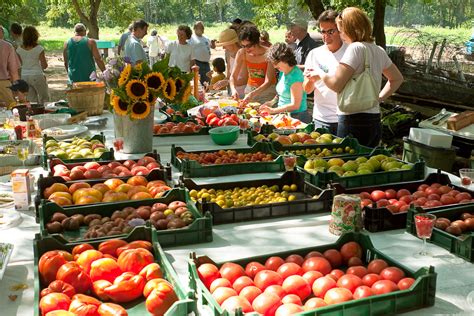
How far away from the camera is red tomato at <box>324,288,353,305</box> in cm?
171

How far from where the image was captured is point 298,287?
70.4 inches

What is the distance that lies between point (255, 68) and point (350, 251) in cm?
396

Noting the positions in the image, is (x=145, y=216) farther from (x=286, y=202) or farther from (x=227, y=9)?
(x=227, y=9)

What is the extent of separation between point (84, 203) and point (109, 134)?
2.13m

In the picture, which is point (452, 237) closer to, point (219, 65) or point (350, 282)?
point (350, 282)

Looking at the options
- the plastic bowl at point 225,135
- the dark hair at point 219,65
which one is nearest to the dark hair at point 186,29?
the dark hair at point 219,65

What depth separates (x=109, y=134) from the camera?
4.77 m

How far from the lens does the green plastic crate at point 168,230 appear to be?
2.36m

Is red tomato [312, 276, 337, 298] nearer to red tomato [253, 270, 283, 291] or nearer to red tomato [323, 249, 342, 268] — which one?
red tomato [253, 270, 283, 291]

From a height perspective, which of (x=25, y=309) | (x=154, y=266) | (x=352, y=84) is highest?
(x=352, y=84)

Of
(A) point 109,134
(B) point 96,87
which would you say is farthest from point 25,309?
(B) point 96,87

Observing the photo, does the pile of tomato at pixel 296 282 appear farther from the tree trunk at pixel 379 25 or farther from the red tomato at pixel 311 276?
the tree trunk at pixel 379 25

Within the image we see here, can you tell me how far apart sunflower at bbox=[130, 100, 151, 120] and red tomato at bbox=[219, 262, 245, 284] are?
1.97m

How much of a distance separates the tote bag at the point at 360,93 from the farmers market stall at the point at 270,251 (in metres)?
1.03
